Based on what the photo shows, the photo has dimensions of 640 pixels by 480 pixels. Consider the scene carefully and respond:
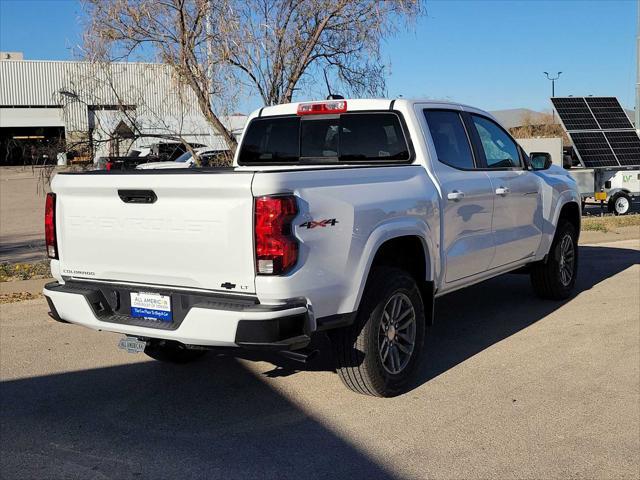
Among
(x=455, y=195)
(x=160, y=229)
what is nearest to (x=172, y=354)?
(x=160, y=229)

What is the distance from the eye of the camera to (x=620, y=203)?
19.8m

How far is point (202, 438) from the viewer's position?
4434 mm

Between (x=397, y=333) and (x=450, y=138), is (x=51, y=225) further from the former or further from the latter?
(x=450, y=138)

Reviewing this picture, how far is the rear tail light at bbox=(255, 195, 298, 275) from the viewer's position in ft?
13.1

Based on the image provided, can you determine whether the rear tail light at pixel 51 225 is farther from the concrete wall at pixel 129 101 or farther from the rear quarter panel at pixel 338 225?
the concrete wall at pixel 129 101

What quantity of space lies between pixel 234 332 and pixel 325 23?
28.5ft

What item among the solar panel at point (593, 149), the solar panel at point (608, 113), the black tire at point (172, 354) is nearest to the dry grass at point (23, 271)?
the black tire at point (172, 354)

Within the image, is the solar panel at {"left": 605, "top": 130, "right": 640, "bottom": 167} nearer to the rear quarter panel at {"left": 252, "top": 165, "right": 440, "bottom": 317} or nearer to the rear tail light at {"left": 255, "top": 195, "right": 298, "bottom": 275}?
the rear quarter panel at {"left": 252, "top": 165, "right": 440, "bottom": 317}

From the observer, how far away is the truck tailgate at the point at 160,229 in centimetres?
408

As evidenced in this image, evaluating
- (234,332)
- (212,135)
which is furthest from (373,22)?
(234,332)

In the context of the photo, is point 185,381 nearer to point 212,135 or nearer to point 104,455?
point 104,455

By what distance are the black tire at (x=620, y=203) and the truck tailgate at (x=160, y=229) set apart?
17.7 m

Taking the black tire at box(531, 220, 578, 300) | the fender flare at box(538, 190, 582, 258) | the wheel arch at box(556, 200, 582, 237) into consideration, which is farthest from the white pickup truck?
the wheel arch at box(556, 200, 582, 237)

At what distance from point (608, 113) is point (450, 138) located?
18.1 meters
